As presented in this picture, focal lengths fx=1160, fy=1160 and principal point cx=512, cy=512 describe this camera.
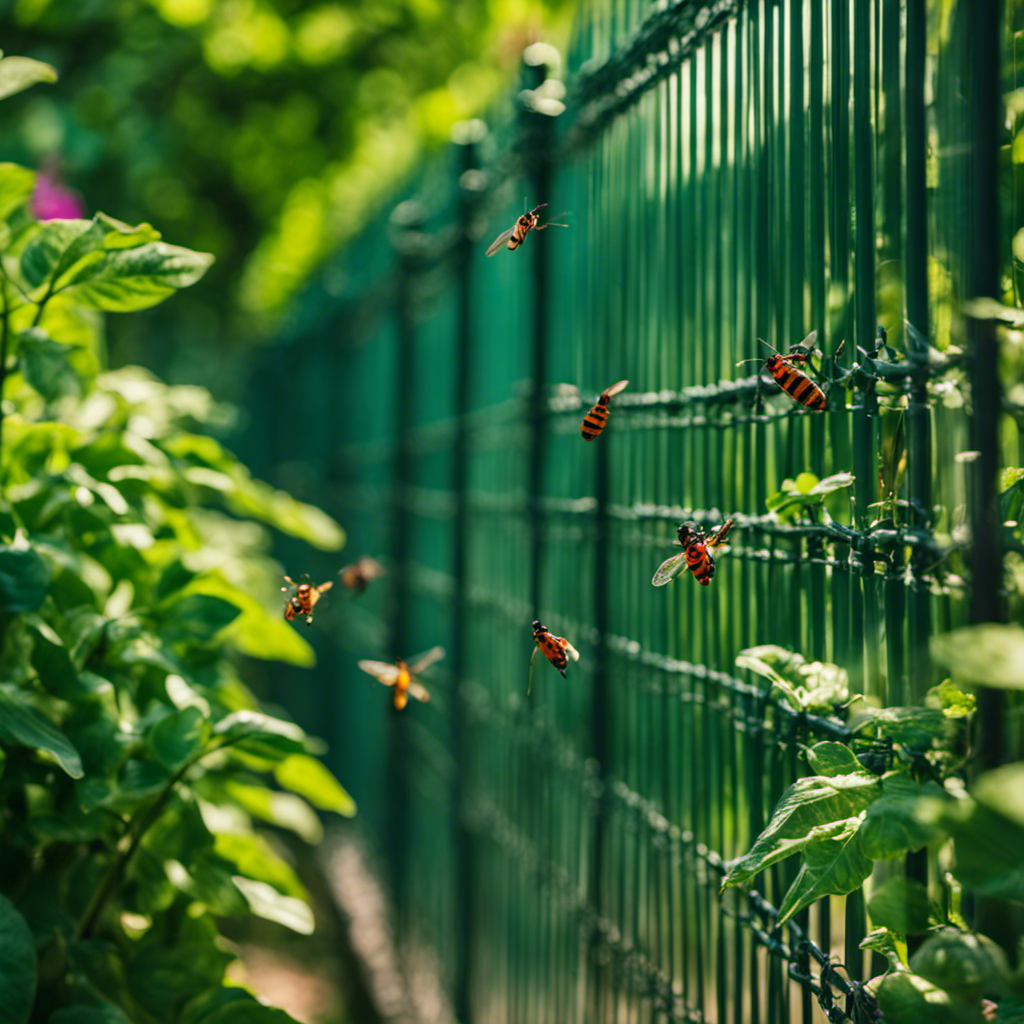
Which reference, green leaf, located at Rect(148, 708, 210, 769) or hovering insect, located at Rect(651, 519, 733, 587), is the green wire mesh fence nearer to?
hovering insect, located at Rect(651, 519, 733, 587)

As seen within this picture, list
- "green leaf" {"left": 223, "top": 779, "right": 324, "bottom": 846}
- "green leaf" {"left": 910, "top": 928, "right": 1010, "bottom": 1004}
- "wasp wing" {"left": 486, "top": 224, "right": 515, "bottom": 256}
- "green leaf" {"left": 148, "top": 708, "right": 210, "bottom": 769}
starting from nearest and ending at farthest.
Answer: "green leaf" {"left": 910, "top": 928, "right": 1010, "bottom": 1004}
"green leaf" {"left": 148, "top": 708, "right": 210, "bottom": 769}
"wasp wing" {"left": 486, "top": 224, "right": 515, "bottom": 256}
"green leaf" {"left": 223, "top": 779, "right": 324, "bottom": 846}

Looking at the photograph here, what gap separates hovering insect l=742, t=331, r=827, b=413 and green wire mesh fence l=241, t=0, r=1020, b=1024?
4 cm

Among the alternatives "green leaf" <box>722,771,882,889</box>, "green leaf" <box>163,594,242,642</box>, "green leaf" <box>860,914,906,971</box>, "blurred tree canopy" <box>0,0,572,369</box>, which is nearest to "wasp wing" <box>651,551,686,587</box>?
"green leaf" <box>722,771,882,889</box>

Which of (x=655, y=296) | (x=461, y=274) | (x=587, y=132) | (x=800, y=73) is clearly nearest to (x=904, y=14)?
(x=800, y=73)

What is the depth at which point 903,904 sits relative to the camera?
1.15 metres

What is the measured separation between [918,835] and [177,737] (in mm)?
1077

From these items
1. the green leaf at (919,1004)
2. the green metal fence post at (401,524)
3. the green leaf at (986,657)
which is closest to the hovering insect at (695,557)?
the green leaf at (919,1004)

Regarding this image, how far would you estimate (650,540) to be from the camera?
80.8 inches

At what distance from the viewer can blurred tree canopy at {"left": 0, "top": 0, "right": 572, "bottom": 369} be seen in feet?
16.0

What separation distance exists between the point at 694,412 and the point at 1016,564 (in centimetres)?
81

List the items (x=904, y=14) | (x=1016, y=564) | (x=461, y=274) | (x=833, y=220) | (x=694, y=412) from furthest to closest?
(x=461, y=274) < (x=694, y=412) < (x=833, y=220) < (x=904, y=14) < (x=1016, y=564)

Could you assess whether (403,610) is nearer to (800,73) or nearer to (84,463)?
(84,463)

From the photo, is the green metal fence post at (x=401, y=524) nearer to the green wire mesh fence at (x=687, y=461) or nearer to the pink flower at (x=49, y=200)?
the green wire mesh fence at (x=687, y=461)

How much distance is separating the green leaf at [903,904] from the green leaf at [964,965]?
8 cm
